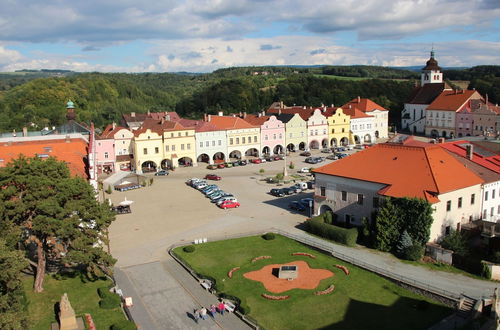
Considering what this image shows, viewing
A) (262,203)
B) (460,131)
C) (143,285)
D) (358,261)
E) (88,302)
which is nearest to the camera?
(88,302)

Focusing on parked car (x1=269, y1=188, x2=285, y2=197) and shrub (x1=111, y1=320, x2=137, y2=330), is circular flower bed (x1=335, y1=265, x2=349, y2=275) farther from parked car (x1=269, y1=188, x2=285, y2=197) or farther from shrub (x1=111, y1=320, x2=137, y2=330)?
parked car (x1=269, y1=188, x2=285, y2=197)

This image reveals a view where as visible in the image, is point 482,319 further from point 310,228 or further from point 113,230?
point 113,230

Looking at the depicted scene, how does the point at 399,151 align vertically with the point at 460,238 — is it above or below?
above

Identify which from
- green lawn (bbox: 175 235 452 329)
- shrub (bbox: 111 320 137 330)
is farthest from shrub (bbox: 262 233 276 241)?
shrub (bbox: 111 320 137 330)

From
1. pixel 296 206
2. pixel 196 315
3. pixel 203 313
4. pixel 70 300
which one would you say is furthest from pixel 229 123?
pixel 196 315

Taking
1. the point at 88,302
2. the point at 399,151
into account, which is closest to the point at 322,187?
the point at 399,151

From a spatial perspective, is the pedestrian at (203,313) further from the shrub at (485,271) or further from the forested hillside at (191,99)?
the forested hillside at (191,99)

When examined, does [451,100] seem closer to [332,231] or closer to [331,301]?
[332,231]
